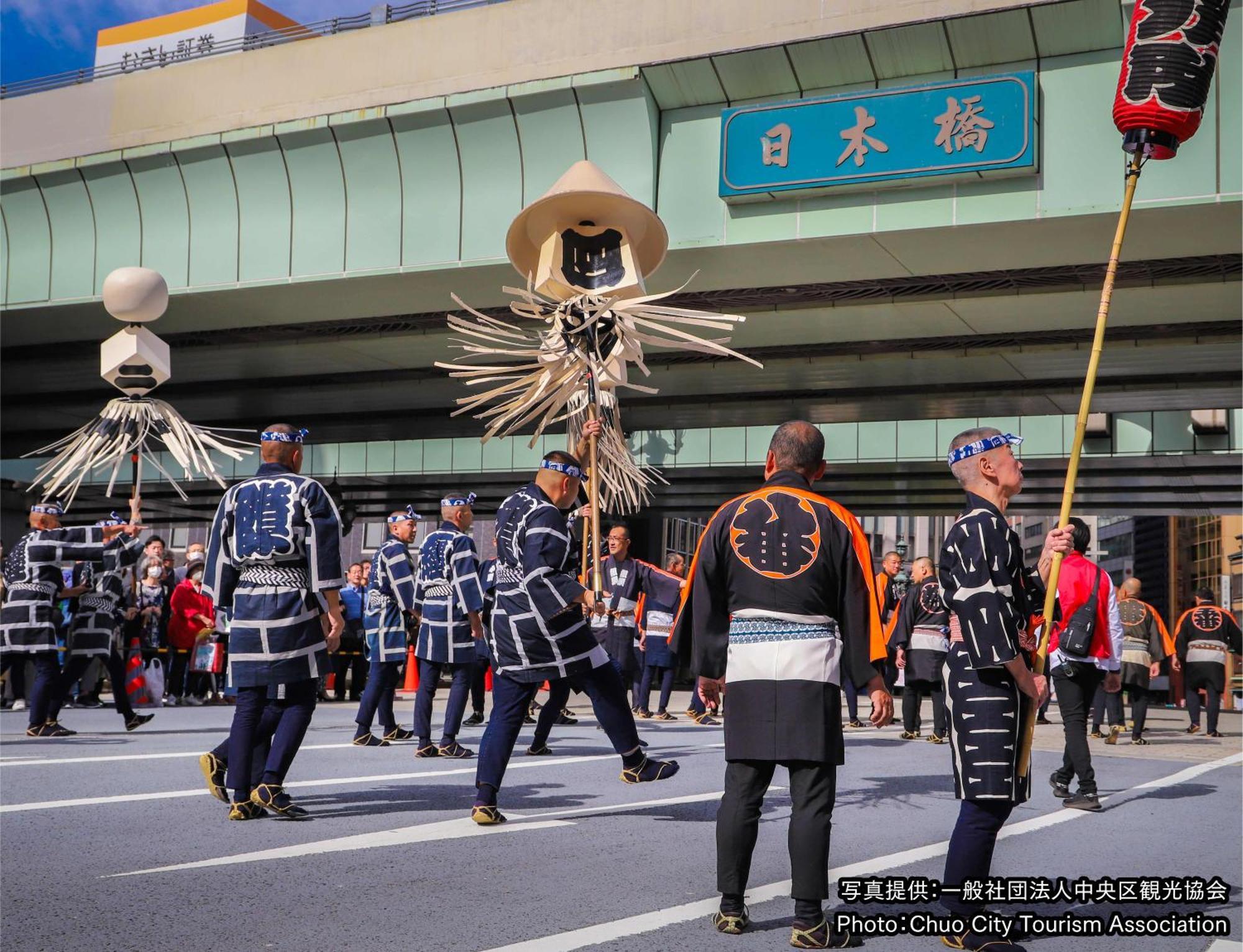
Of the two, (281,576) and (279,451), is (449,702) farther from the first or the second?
(279,451)

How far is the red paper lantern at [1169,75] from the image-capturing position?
15.6 ft

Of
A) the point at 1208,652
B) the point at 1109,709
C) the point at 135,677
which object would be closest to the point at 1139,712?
the point at 1109,709

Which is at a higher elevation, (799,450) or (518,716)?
(799,450)

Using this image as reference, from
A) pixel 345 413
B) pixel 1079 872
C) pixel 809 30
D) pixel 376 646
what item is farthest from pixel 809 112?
pixel 345 413

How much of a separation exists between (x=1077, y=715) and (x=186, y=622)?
10.7 metres

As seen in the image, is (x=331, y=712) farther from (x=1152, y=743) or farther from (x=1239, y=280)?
(x=1239, y=280)

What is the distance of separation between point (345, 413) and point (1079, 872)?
20.4 metres

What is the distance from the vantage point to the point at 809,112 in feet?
44.7

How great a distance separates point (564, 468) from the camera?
6535mm

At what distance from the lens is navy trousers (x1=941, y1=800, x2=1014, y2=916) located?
408 cm

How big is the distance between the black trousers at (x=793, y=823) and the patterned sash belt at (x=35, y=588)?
26.0 feet

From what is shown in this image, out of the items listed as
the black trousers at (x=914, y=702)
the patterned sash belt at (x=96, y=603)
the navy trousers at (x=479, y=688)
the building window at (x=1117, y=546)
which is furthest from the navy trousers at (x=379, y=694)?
the building window at (x=1117, y=546)

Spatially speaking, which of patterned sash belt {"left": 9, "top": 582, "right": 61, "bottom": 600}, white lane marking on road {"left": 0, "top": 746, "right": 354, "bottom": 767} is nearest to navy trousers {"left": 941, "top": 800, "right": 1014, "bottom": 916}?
white lane marking on road {"left": 0, "top": 746, "right": 354, "bottom": 767}

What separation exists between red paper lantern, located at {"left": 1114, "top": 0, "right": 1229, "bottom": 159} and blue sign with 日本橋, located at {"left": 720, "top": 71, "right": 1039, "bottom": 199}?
324 inches
